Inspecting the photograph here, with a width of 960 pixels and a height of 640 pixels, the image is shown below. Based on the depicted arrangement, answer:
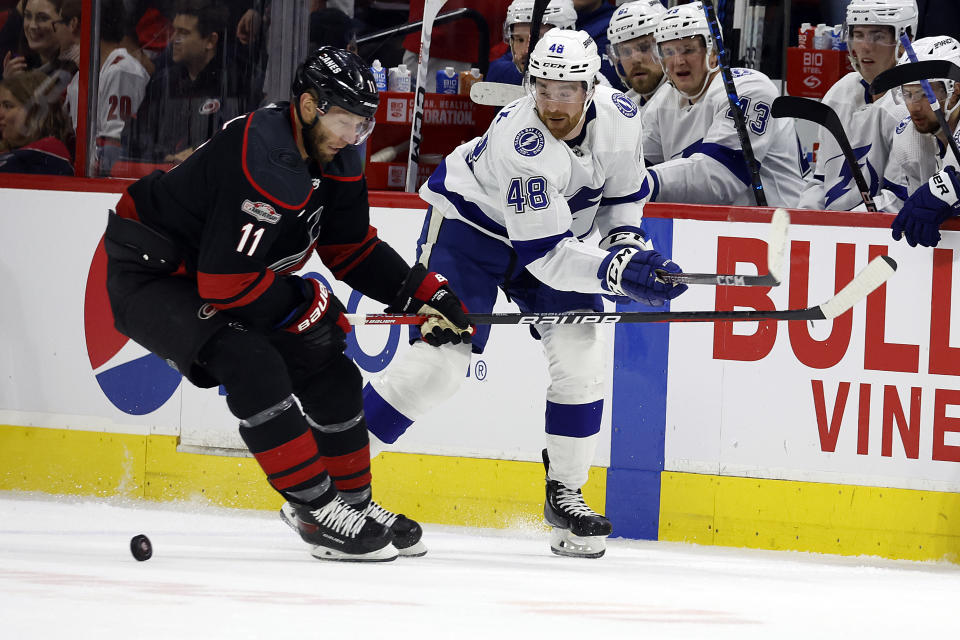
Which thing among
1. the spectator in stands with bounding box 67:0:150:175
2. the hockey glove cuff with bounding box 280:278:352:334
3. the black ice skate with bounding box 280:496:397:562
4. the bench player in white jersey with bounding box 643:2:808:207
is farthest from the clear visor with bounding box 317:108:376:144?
the spectator in stands with bounding box 67:0:150:175

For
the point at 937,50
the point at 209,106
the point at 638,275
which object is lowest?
the point at 638,275

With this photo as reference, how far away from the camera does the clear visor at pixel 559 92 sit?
10.3 feet

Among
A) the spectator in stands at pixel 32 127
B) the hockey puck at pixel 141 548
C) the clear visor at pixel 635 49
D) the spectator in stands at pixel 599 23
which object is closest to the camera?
the hockey puck at pixel 141 548

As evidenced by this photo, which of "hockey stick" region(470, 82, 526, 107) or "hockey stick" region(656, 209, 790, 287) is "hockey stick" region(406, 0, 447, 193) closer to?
"hockey stick" region(470, 82, 526, 107)

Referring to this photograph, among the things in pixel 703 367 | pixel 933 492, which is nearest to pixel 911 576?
pixel 933 492

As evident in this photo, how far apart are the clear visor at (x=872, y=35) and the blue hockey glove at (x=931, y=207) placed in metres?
0.69

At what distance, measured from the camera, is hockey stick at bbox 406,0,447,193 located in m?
4.07

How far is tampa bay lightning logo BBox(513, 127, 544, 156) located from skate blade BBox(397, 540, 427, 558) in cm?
95

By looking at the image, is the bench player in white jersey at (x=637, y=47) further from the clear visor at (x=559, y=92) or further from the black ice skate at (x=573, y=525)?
the black ice skate at (x=573, y=525)

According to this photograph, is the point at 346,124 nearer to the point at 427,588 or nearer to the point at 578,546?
the point at 427,588

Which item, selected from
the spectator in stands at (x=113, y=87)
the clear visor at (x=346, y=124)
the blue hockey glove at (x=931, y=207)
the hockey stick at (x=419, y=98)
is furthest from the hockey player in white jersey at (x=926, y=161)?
the spectator in stands at (x=113, y=87)

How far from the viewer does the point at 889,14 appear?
13.1ft

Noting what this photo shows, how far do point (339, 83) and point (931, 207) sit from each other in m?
1.59

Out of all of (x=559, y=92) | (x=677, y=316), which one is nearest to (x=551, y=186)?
(x=559, y=92)
